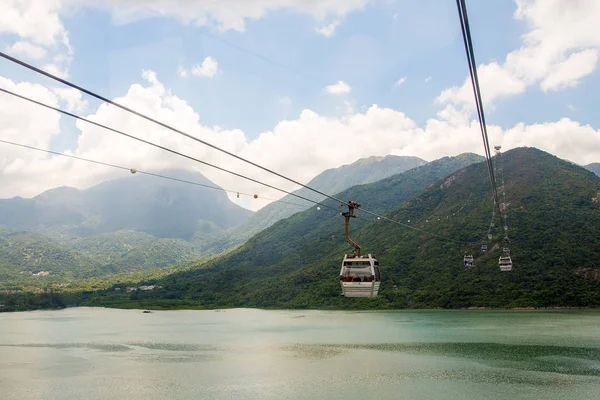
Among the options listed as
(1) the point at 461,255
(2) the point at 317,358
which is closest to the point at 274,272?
(1) the point at 461,255

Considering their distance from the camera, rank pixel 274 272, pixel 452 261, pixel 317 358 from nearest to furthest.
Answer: pixel 317 358 < pixel 452 261 < pixel 274 272

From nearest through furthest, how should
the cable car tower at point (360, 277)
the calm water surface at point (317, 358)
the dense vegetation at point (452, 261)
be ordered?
the cable car tower at point (360, 277) < the calm water surface at point (317, 358) < the dense vegetation at point (452, 261)

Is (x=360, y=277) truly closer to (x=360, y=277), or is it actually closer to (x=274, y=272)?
(x=360, y=277)

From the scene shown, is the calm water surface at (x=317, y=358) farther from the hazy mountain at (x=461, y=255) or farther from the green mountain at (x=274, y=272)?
the green mountain at (x=274, y=272)

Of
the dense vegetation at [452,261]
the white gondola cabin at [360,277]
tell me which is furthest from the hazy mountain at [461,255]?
the white gondola cabin at [360,277]

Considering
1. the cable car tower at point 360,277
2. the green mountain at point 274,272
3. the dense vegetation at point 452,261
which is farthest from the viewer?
the green mountain at point 274,272

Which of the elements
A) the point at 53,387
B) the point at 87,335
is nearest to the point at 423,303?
the point at 87,335

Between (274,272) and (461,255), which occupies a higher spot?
(461,255)
